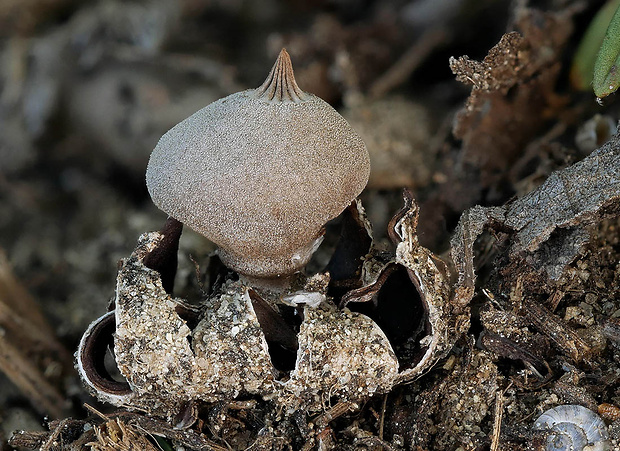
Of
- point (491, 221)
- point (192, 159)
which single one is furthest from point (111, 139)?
point (491, 221)

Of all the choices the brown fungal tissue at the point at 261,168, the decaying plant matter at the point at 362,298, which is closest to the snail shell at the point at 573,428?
the decaying plant matter at the point at 362,298

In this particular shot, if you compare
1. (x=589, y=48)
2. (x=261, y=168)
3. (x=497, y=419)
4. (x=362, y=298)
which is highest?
(x=589, y=48)

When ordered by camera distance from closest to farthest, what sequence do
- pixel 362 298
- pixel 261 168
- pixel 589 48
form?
pixel 261 168
pixel 362 298
pixel 589 48

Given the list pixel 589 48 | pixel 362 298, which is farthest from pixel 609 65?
pixel 362 298

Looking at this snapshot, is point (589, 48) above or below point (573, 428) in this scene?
above

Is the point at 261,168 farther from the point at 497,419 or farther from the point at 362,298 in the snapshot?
the point at 497,419

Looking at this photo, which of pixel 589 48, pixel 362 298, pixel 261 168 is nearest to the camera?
pixel 261 168

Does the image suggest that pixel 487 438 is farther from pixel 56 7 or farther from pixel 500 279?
pixel 56 7

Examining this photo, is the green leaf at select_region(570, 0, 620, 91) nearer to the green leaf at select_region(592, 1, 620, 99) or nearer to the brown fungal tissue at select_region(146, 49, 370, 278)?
the green leaf at select_region(592, 1, 620, 99)
